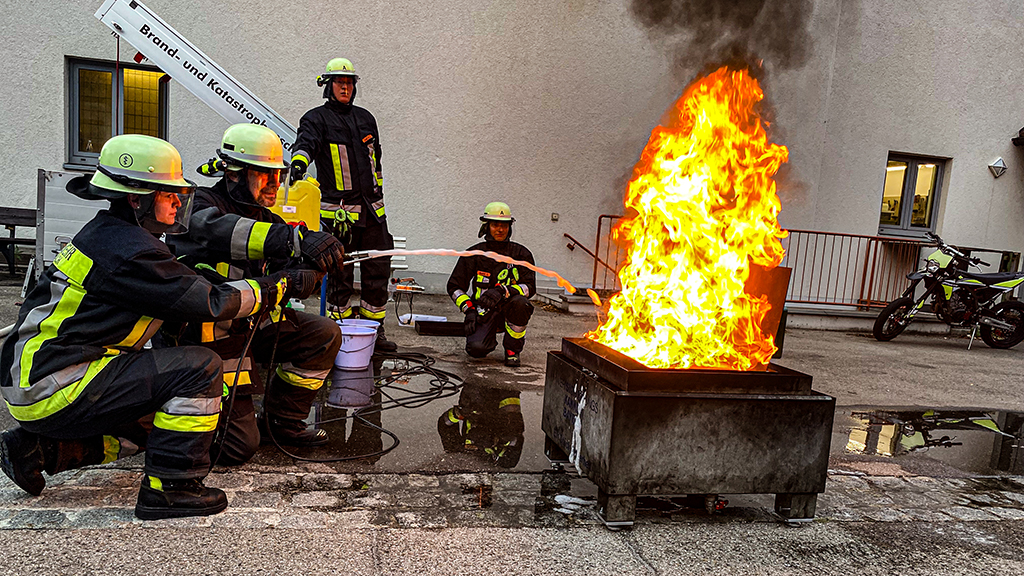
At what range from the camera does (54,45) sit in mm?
8430

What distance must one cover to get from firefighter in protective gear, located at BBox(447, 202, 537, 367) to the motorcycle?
6.01 metres

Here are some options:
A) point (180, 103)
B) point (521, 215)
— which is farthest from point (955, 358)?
point (180, 103)

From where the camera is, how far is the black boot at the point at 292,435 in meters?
3.83

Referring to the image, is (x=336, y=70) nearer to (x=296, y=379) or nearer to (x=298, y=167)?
(x=298, y=167)

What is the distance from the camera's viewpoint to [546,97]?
9797 mm

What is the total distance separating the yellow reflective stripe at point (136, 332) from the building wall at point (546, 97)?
22.3ft

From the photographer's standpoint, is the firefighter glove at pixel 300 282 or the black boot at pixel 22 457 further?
the firefighter glove at pixel 300 282

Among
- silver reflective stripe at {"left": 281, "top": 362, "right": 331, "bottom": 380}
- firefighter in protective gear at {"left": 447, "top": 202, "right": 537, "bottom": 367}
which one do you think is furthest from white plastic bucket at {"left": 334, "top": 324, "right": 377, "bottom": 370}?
silver reflective stripe at {"left": 281, "top": 362, "right": 331, "bottom": 380}

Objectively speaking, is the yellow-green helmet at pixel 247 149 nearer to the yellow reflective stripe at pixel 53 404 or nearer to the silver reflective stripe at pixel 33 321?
the silver reflective stripe at pixel 33 321

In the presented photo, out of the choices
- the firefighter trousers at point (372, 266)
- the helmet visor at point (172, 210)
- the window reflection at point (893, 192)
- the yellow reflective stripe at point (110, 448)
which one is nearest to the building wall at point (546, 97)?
the window reflection at point (893, 192)

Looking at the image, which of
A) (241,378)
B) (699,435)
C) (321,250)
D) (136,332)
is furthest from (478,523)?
(136,332)

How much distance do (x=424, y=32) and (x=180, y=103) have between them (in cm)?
333

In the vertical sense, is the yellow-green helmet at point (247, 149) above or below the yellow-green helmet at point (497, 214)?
above

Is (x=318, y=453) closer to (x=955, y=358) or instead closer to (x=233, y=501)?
(x=233, y=501)
